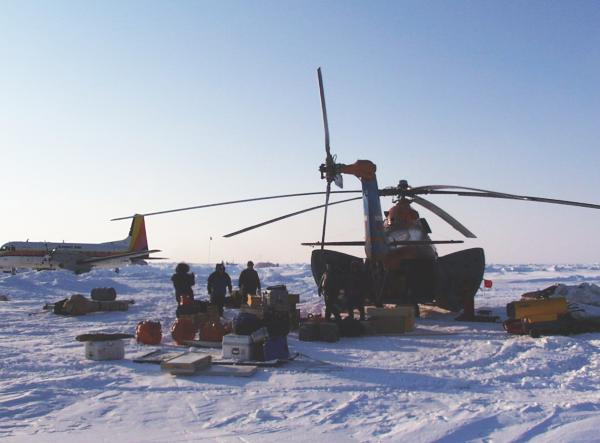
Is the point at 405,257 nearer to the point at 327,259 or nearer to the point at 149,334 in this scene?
the point at 327,259

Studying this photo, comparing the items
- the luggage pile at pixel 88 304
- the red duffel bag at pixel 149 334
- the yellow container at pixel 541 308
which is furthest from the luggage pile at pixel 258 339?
the luggage pile at pixel 88 304

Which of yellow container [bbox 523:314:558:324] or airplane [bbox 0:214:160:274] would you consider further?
airplane [bbox 0:214:160:274]

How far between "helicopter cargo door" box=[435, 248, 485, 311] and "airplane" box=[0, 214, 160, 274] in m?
28.1

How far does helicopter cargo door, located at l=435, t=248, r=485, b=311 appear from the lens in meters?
14.6

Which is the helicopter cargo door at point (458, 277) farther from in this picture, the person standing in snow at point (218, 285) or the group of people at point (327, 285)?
the person standing in snow at point (218, 285)

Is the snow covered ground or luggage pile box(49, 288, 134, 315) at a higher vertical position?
luggage pile box(49, 288, 134, 315)

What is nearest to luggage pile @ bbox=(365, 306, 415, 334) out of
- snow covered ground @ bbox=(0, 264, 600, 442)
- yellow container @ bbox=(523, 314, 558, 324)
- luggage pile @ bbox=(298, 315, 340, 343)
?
luggage pile @ bbox=(298, 315, 340, 343)

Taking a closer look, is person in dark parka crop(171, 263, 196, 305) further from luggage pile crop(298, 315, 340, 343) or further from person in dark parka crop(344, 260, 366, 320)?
luggage pile crop(298, 315, 340, 343)

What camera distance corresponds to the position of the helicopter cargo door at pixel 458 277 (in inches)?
573

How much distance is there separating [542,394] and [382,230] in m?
7.19

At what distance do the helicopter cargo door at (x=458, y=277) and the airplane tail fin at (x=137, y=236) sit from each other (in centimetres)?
3518

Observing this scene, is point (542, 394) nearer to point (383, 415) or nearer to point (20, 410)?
point (383, 415)

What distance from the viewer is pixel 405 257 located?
1462 cm

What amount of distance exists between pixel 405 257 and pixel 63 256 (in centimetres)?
3259
